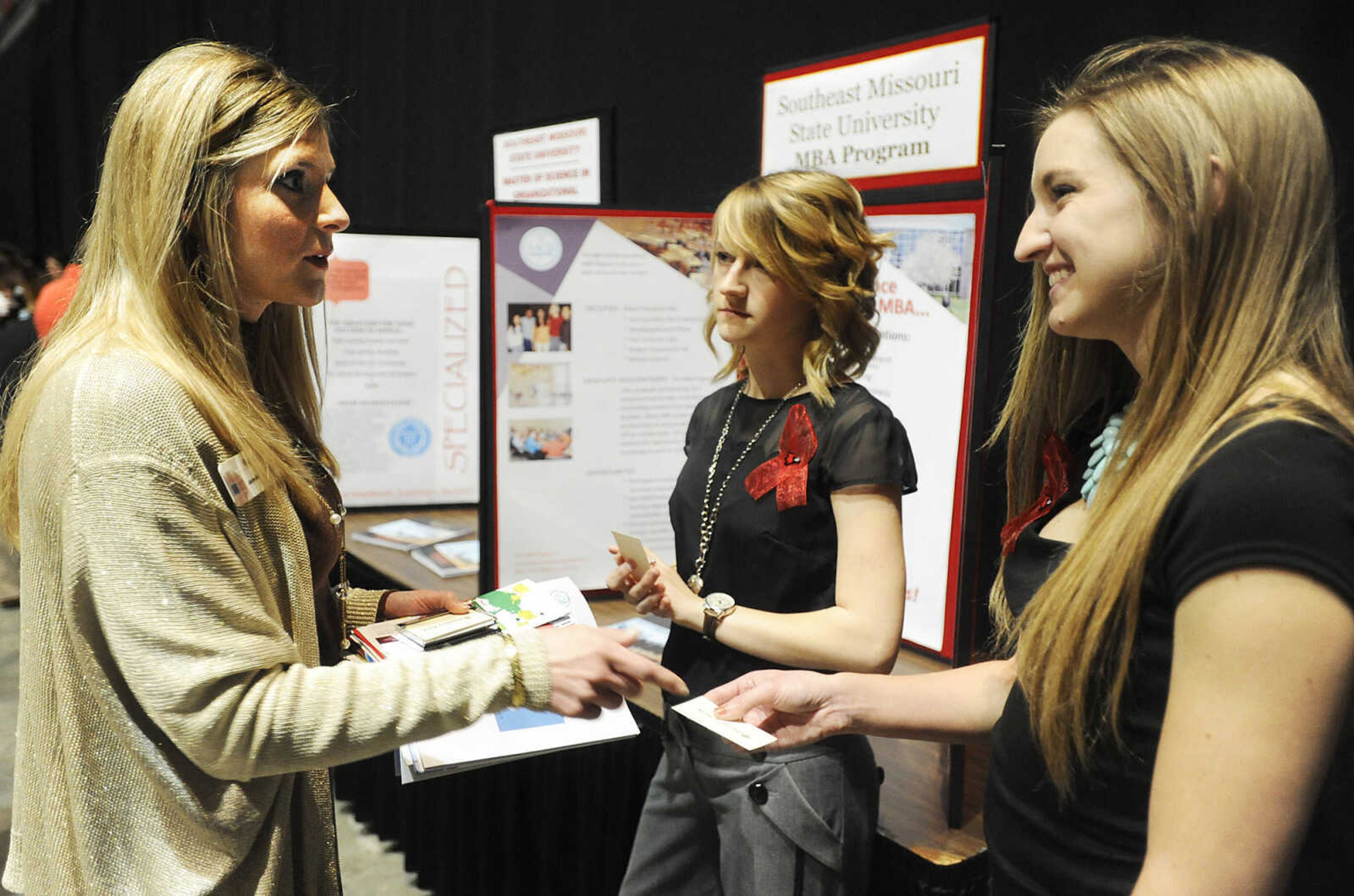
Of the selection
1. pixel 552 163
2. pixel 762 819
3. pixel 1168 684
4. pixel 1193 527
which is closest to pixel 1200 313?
pixel 1193 527

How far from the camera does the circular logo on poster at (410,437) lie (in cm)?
327

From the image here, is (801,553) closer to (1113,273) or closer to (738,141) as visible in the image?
(1113,273)

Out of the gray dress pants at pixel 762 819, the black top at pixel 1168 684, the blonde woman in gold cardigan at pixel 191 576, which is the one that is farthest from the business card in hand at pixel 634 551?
the black top at pixel 1168 684

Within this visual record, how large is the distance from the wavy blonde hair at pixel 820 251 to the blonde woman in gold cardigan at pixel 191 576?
65 cm

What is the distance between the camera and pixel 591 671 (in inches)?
45.8

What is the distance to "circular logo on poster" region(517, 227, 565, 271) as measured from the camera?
7.32 ft

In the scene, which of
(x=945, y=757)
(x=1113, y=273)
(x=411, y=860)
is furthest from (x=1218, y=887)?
(x=411, y=860)

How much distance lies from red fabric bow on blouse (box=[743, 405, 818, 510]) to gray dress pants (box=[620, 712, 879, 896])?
1.18ft

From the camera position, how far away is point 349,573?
2.87 metres

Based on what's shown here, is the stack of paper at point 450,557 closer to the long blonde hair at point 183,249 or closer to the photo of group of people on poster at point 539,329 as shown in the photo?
the photo of group of people on poster at point 539,329

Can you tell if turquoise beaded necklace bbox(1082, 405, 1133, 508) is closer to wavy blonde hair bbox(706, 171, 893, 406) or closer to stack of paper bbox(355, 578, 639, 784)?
→ wavy blonde hair bbox(706, 171, 893, 406)

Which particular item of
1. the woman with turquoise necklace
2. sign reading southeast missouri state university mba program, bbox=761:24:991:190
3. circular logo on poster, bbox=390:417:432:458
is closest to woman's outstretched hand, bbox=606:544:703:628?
the woman with turquoise necklace

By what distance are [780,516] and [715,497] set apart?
0.44 feet

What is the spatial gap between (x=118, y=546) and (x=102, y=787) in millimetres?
303
